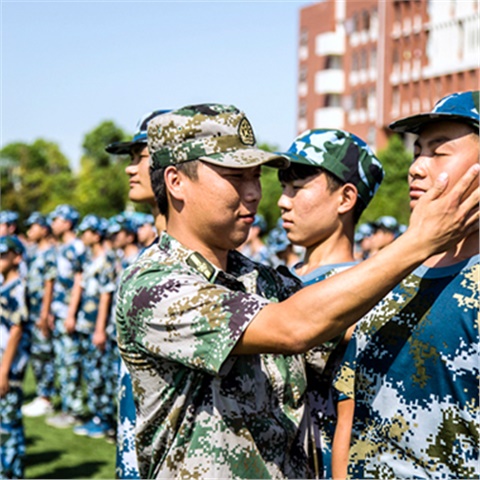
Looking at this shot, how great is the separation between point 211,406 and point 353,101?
7241 cm

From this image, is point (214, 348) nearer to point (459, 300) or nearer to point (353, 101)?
point (459, 300)

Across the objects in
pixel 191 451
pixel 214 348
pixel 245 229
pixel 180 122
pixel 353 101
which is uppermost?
pixel 180 122

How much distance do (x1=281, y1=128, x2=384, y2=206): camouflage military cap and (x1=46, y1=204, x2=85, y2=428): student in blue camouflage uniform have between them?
836 centimetres

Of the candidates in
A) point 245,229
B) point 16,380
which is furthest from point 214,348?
point 16,380

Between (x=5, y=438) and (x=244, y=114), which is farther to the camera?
(x=5, y=438)

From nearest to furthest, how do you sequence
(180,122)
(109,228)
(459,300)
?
(459,300)
(180,122)
(109,228)

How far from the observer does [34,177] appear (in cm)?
10319

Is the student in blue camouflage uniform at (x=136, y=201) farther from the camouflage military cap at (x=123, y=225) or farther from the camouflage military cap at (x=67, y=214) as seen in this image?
the camouflage military cap at (x=67, y=214)

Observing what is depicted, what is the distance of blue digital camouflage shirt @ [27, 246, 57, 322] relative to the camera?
1380 centimetres

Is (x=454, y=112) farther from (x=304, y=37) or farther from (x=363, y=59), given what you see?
(x=304, y=37)

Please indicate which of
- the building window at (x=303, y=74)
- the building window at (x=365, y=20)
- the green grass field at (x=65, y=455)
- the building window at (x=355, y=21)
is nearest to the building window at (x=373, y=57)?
the building window at (x=365, y=20)

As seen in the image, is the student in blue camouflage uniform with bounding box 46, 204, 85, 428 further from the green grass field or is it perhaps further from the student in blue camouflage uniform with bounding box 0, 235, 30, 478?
the student in blue camouflage uniform with bounding box 0, 235, 30, 478

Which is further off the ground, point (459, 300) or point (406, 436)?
point (459, 300)

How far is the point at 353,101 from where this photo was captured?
2945 inches
